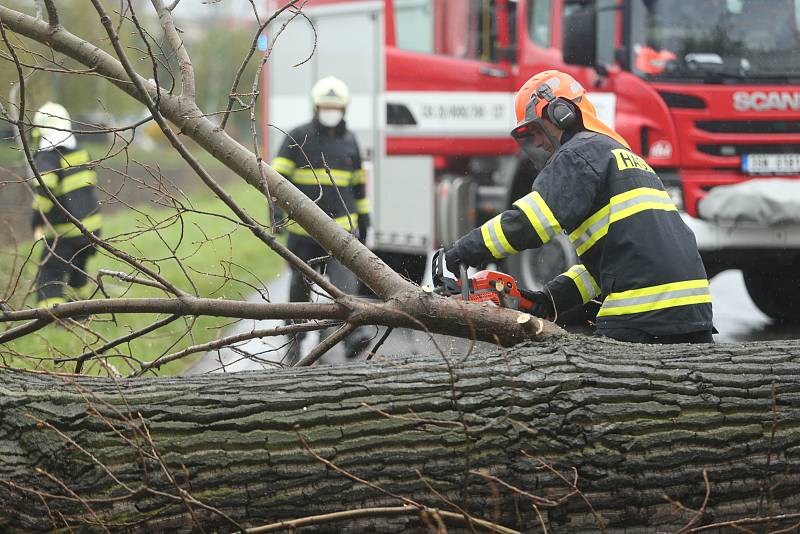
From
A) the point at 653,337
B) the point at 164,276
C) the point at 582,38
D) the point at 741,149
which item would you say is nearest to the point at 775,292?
the point at 741,149

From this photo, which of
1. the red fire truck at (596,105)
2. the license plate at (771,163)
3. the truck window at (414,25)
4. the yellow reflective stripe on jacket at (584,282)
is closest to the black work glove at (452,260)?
the yellow reflective stripe on jacket at (584,282)

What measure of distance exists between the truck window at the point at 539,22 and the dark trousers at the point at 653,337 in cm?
475

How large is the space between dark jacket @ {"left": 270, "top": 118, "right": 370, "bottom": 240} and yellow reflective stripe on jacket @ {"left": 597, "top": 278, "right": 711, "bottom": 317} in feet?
10.3

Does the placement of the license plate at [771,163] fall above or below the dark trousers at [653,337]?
above

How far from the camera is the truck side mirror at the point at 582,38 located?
7578mm

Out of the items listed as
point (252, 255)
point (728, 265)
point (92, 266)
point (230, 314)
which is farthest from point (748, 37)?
point (252, 255)

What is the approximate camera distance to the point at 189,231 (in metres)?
Answer: 16.5

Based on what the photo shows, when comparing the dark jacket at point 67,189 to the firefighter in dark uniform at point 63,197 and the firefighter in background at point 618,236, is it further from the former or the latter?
the firefighter in background at point 618,236

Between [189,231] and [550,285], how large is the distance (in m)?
12.7

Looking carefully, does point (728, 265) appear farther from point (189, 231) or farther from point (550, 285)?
point (189, 231)

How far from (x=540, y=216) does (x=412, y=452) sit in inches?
47.0

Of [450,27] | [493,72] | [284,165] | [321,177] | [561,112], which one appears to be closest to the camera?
[561,112]

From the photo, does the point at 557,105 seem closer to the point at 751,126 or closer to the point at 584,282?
the point at 584,282

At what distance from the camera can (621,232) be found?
12.8ft
